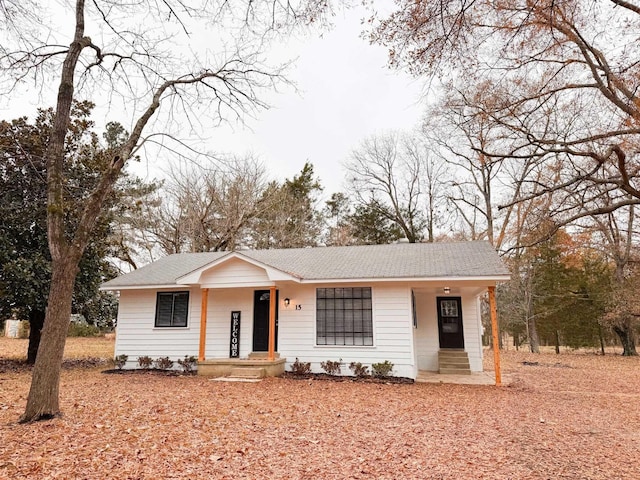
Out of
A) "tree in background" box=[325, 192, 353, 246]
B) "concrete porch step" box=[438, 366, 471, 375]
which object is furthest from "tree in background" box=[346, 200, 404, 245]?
"concrete porch step" box=[438, 366, 471, 375]

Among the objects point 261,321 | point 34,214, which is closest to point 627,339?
Result: point 261,321

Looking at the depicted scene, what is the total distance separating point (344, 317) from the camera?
11.0 metres

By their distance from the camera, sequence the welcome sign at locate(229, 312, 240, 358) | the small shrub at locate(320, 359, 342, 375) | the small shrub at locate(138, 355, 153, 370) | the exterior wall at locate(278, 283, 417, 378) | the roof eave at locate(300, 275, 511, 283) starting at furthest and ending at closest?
the small shrub at locate(138, 355, 153, 370)
the welcome sign at locate(229, 312, 240, 358)
the small shrub at locate(320, 359, 342, 375)
the exterior wall at locate(278, 283, 417, 378)
the roof eave at locate(300, 275, 511, 283)

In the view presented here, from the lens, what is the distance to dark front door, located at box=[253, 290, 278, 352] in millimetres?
11570

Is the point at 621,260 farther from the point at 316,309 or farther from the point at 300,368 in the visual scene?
the point at 300,368

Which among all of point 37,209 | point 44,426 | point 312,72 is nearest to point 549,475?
point 44,426

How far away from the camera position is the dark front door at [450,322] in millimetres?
12133

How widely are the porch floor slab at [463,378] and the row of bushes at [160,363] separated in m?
6.36

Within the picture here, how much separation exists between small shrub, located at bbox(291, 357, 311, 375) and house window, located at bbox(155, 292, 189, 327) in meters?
3.65

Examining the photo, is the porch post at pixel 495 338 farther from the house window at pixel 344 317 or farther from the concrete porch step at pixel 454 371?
the house window at pixel 344 317

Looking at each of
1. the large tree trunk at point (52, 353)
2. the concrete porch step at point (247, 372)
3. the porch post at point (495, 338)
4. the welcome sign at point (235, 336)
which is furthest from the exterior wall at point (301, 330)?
the large tree trunk at point (52, 353)

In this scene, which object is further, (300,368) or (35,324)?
(35,324)

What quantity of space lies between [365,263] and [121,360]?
7812 millimetres

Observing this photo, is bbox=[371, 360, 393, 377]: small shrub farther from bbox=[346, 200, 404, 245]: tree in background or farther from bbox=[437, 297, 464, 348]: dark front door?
bbox=[346, 200, 404, 245]: tree in background
